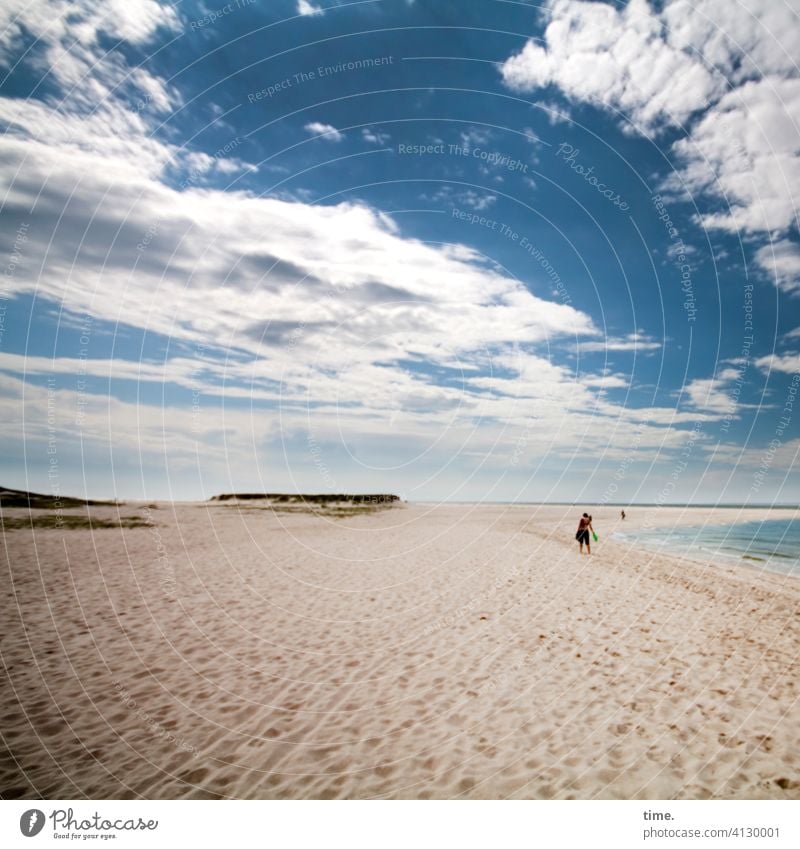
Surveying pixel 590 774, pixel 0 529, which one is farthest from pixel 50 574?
pixel 590 774

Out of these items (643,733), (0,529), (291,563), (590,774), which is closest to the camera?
(590,774)

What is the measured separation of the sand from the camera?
6336 mm

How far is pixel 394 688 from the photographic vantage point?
8.95 meters

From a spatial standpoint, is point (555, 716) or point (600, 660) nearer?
point (555, 716)

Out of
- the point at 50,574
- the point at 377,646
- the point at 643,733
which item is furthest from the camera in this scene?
the point at 50,574

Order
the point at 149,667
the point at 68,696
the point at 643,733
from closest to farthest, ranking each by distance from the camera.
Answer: the point at 643,733, the point at 68,696, the point at 149,667

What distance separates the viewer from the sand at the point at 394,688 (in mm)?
6336

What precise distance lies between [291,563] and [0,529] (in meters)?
23.2

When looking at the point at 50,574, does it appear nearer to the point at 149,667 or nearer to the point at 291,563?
the point at 291,563
